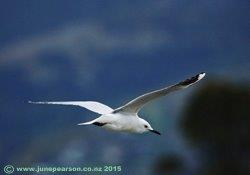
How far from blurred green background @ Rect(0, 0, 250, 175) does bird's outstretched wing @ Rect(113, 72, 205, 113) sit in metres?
0.05

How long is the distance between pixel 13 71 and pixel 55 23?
1.08 feet

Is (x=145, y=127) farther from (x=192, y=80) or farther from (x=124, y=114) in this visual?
(x=192, y=80)

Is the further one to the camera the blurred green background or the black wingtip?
the blurred green background

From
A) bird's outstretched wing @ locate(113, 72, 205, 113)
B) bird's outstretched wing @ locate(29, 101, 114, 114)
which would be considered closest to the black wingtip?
bird's outstretched wing @ locate(113, 72, 205, 113)

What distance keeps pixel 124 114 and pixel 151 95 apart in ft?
0.59

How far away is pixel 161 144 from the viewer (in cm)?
464

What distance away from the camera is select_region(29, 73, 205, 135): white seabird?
4.59m

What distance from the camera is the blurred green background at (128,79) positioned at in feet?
15.2

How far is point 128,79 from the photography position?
4660 millimetres

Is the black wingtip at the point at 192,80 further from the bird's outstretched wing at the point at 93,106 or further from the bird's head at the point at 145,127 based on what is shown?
the bird's outstretched wing at the point at 93,106

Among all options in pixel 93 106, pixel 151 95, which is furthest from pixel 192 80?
pixel 93 106

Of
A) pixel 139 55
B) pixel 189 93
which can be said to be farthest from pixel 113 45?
pixel 189 93

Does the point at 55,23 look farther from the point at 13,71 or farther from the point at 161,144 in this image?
the point at 161,144

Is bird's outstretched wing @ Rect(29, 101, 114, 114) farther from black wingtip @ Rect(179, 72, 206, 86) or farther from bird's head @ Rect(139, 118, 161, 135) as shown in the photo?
black wingtip @ Rect(179, 72, 206, 86)
